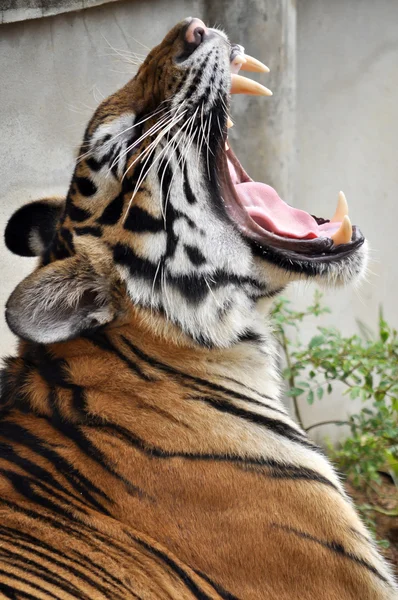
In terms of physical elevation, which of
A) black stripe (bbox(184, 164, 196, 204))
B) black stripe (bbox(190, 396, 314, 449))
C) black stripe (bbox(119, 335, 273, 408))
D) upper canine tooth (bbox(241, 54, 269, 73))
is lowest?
black stripe (bbox(190, 396, 314, 449))

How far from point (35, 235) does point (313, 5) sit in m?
2.54

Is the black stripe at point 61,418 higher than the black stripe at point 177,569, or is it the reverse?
the black stripe at point 61,418

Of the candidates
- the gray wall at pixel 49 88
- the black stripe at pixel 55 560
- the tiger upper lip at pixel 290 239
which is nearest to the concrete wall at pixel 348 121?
the gray wall at pixel 49 88

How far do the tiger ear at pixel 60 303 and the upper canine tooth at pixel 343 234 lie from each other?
2.37 feet

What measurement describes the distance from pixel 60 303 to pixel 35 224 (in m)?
0.66

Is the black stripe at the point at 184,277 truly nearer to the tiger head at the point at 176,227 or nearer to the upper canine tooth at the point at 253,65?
the tiger head at the point at 176,227

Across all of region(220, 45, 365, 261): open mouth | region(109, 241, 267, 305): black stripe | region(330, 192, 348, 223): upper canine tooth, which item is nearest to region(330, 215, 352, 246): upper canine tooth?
region(220, 45, 365, 261): open mouth

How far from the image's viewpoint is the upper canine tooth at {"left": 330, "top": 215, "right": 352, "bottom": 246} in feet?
8.57

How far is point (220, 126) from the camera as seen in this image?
2652 mm

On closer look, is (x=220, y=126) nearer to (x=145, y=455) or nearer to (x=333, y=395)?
(x=145, y=455)

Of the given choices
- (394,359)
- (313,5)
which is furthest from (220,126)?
(313,5)

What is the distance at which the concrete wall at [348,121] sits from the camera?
4773 millimetres

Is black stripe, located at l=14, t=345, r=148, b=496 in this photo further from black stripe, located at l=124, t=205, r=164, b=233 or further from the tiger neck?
black stripe, located at l=124, t=205, r=164, b=233

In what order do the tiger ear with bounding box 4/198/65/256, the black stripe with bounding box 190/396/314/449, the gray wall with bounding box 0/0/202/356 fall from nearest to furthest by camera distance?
1. the black stripe with bounding box 190/396/314/449
2. the tiger ear with bounding box 4/198/65/256
3. the gray wall with bounding box 0/0/202/356
